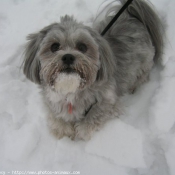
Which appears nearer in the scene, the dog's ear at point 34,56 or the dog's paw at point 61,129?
the dog's ear at point 34,56

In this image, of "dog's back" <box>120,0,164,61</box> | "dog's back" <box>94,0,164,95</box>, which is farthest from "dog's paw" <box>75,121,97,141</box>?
"dog's back" <box>120,0,164,61</box>

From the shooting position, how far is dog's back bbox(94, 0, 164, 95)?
2.64 metres

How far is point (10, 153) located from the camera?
8.79ft

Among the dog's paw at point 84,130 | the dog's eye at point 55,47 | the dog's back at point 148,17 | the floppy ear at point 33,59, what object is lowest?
the dog's paw at point 84,130

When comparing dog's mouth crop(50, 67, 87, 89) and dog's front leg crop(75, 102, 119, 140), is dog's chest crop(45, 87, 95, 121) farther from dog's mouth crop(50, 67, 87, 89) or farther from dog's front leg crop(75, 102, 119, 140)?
dog's mouth crop(50, 67, 87, 89)

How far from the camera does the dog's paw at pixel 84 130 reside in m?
2.67

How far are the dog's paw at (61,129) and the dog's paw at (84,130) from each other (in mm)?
66

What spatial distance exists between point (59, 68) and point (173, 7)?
2.21 meters

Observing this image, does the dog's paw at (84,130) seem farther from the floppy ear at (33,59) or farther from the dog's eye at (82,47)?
the dog's eye at (82,47)

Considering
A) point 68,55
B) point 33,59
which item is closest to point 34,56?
point 33,59

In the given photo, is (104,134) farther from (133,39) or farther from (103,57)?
(133,39)

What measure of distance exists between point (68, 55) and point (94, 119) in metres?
1.06

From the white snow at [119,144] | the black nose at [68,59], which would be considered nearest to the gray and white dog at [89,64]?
the black nose at [68,59]

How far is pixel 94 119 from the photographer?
2.68 m
